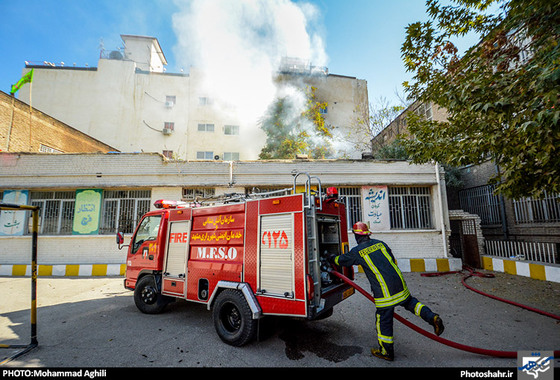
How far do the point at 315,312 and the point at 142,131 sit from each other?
74.9ft

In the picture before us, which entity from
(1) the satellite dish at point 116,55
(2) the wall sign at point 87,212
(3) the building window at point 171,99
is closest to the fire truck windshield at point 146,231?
(2) the wall sign at point 87,212

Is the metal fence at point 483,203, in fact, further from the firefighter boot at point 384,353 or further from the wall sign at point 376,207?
the firefighter boot at point 384,353

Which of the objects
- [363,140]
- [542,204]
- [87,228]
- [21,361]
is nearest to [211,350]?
[21,361]

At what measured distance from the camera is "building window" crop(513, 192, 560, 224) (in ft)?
29.2

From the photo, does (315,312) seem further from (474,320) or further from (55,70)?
(55,70)

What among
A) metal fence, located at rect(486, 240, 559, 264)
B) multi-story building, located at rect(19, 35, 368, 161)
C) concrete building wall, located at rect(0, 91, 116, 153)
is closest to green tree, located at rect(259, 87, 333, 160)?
multi-story building, located at rect(19, 35, 368, 161)

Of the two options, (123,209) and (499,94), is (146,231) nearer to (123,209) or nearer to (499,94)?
(123,209)

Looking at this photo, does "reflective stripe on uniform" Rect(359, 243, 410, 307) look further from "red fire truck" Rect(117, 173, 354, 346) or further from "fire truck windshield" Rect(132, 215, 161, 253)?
"fire truck windshield" Rect(132, 215, 161, 253)

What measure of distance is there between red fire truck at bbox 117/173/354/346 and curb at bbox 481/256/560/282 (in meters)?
5.84

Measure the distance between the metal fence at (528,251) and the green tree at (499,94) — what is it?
3.80 metres

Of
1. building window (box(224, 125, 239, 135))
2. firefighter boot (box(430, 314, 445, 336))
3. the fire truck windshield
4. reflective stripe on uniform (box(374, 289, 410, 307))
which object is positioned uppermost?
building window (box(224, 125, 239, 135))

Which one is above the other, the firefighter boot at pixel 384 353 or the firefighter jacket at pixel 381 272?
the firefighter jacket at pixel 381 272

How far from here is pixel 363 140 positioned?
22062mm

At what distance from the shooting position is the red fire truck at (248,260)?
3504 mm
